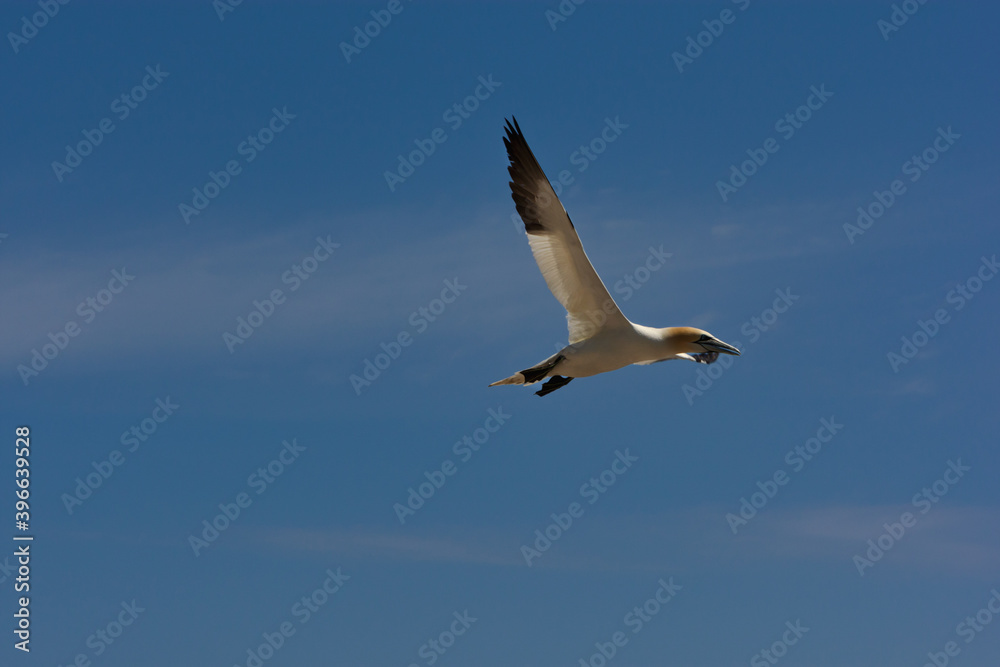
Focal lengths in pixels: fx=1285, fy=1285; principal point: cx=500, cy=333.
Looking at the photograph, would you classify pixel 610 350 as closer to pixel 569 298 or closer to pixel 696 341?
pixel 569 298

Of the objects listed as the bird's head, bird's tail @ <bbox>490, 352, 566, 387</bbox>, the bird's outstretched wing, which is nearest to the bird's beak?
the bird's head

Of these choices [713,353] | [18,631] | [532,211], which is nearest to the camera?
[532,211]

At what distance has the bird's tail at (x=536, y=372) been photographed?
2403cm

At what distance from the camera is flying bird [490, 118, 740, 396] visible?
23562 millimetres

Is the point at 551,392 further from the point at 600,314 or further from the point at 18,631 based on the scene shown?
the point at 18,631

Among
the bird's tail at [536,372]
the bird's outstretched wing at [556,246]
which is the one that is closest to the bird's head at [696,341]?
the bird's outstretched wing at [556,246]

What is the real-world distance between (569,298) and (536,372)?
154cm

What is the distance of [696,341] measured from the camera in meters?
25.4

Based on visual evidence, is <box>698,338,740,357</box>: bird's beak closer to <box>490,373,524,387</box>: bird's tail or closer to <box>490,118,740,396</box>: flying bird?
<box>490,118,740,396</box>: flying bird

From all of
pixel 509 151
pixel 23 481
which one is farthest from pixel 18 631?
pixel 509 151

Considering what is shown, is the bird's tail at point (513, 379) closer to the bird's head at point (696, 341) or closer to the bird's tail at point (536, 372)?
the bird's tail at point (536, 372)

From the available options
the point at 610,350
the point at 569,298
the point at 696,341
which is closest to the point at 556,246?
the point at 569,298

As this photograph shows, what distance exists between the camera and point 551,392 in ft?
81.3

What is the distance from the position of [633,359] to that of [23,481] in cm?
1418
